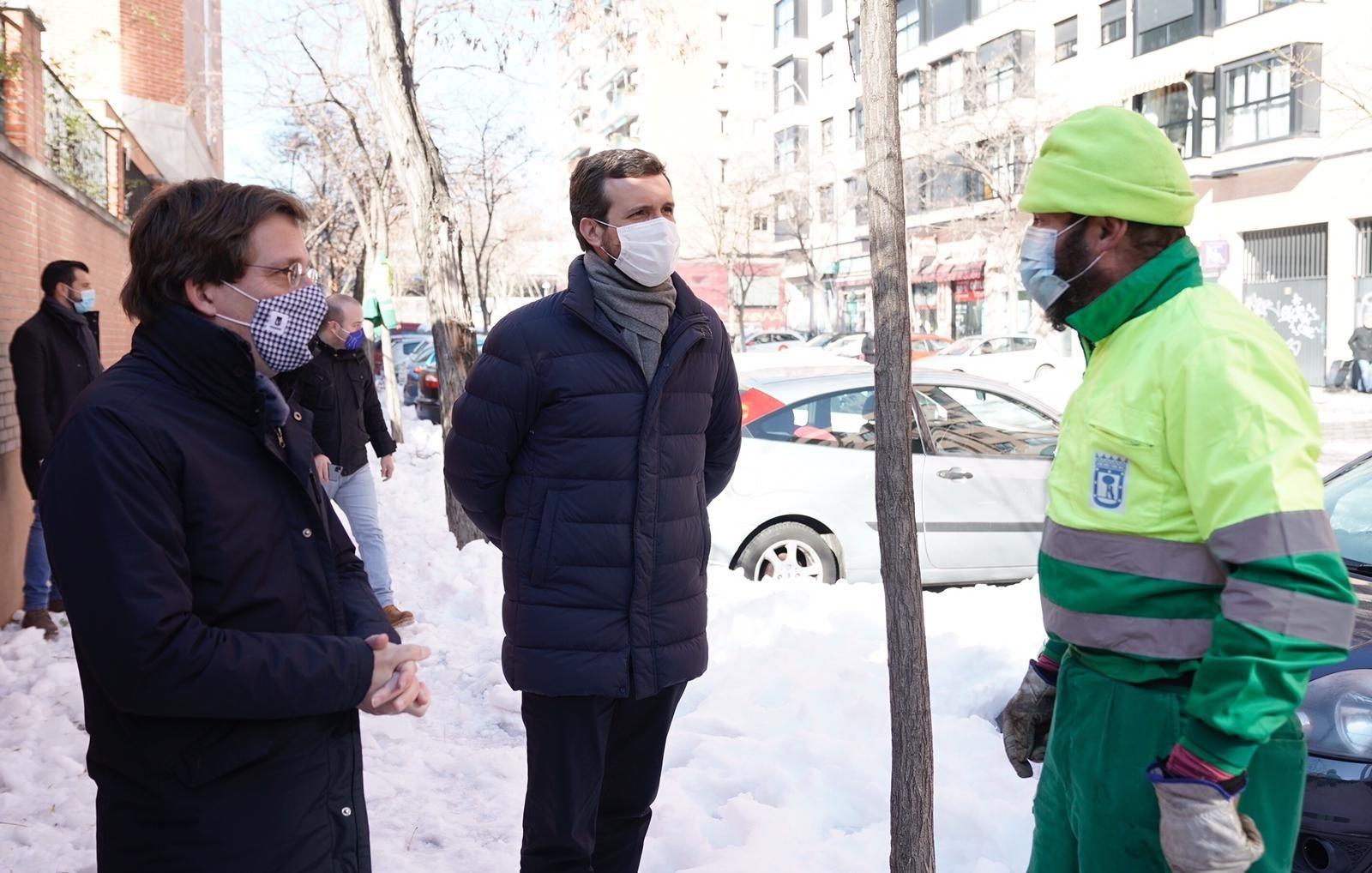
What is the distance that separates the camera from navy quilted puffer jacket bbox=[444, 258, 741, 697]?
3098 millimetres

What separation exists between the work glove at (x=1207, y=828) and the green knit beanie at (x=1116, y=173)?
1.07 metres

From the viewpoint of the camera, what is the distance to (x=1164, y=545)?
219cm

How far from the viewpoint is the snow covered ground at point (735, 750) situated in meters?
4.11

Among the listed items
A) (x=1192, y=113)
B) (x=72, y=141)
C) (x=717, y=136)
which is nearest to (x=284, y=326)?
(x=72, y=141)

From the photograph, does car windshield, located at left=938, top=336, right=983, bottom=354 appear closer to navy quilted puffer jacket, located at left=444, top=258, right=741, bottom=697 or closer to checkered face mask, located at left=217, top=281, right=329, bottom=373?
navy quilted puffer jacket, located at left=444, top=258, right=741, bottom=697

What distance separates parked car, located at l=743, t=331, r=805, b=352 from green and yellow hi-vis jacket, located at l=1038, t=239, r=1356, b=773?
136 ft

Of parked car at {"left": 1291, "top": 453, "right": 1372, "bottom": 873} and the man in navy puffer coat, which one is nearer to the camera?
the man in navy puffer coat

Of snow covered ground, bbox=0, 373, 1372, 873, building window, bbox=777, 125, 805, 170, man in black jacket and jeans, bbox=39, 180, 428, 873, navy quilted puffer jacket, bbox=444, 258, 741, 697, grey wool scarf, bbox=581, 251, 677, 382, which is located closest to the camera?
man in black jacket and jeans, bbox=39, 180, 428, 873

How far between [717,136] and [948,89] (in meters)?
33.4

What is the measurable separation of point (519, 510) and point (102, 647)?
4.49ft

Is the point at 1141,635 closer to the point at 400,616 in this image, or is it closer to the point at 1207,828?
the point at 1207,828

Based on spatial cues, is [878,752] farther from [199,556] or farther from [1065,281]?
[199,556]

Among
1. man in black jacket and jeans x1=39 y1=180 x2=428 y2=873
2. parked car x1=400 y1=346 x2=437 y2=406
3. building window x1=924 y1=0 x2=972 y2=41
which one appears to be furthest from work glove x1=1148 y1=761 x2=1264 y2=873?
building window x1=924 y1=0 x2=972 y2=41

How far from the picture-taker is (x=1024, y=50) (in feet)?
132
